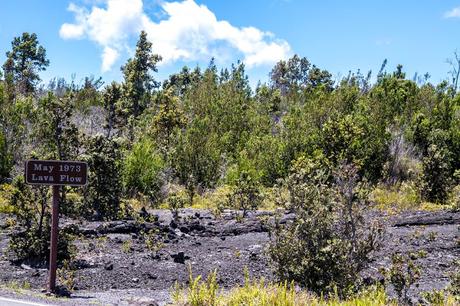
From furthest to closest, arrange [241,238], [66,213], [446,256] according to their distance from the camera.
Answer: [66,213], [241,238], [446,256]

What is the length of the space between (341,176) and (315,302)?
2.49 m

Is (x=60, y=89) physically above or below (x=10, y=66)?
below

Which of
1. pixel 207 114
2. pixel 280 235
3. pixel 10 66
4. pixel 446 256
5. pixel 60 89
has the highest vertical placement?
pixel 10 66

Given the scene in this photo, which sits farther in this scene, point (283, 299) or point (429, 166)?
point (429, 166)

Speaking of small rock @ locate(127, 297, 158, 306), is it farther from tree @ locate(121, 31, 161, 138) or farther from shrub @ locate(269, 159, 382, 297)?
tree @ locate(121, 31, 161, 138)

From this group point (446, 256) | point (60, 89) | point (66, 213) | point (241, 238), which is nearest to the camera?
point (446, 256)

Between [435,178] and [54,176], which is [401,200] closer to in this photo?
[435,178]

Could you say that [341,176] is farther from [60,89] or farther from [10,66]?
[10,66]

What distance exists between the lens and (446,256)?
1266cm

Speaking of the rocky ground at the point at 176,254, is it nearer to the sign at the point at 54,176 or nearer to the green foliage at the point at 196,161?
the sign at the point at 54,176

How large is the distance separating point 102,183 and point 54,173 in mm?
7323

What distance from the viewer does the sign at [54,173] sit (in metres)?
8.36

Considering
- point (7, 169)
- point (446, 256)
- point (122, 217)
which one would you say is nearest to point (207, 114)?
point (7, 169)

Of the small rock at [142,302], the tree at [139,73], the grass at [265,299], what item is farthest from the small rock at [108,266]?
the tree at [139,73]
